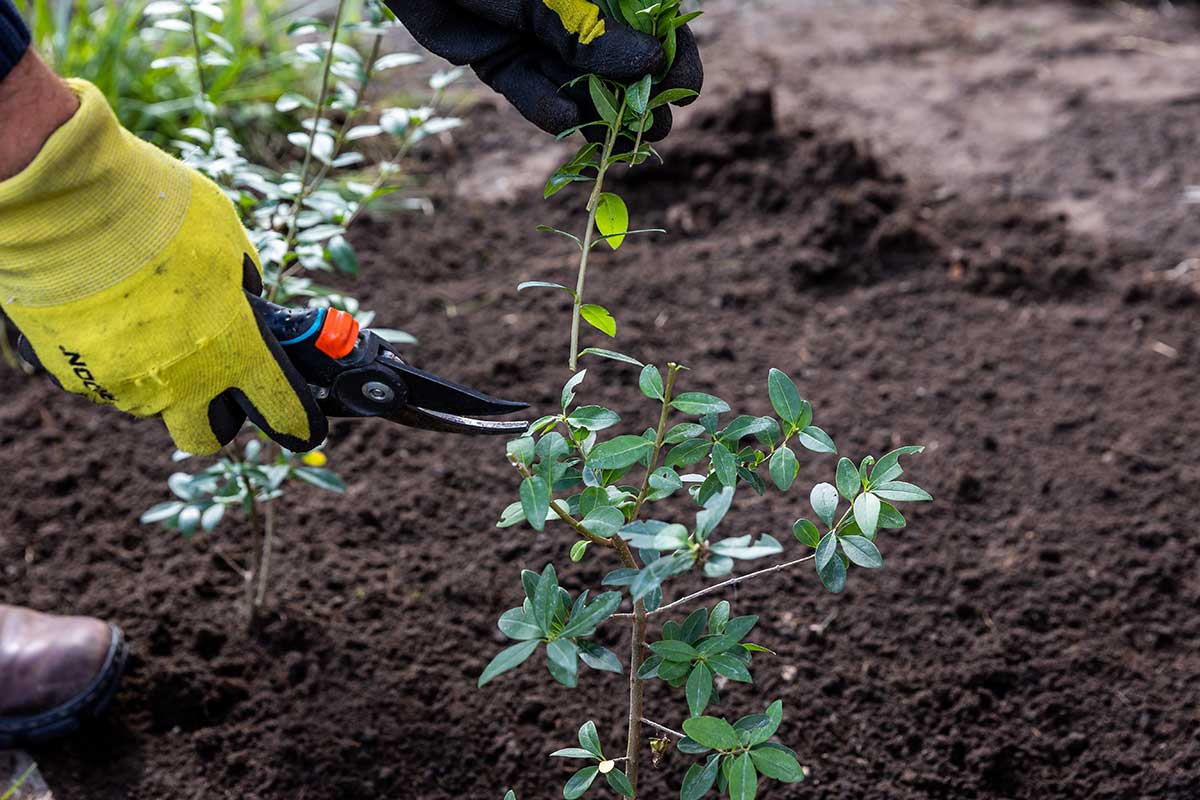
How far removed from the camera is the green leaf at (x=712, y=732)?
128 centimetres

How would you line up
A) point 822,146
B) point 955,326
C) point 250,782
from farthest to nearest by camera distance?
point 822,146 → point 955,326 → point 250,782

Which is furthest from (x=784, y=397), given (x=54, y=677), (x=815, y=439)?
(x=54, y=677)

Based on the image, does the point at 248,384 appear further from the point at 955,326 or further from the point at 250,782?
the point at 955,326

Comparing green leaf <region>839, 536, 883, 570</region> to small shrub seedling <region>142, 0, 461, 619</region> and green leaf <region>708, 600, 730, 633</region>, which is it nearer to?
green leaf <region>708, 600, 730, 633</region>

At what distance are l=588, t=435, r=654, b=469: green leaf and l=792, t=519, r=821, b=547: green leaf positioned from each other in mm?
235

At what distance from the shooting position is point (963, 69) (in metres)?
4.28

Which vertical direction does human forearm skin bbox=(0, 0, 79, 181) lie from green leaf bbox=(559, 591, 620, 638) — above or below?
above

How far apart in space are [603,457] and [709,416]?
0.15 m

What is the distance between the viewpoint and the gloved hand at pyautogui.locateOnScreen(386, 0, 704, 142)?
4.77 feet

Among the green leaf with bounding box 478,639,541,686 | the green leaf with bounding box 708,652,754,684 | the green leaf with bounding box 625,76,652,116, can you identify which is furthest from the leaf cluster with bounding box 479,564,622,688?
the green leaf with bounding box 625,76,652,116

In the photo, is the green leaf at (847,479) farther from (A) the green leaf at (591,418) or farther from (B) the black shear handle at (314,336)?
(B) the black shear handle at (314,336)

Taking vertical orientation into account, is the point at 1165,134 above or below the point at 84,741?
above

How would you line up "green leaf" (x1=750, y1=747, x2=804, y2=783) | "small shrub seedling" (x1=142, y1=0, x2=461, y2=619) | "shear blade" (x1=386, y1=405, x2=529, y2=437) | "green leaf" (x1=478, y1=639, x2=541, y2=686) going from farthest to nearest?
"small shrub seedling" (x1=142, y1=0, x2=461, y2=619) → "shear blade" (x1=386, y1=405, x2=529, y2=437) → "green leaf" (x1=750, y1=747, x2=804, y2=783) → "green leaf" (x1=478, y1=639, x2=541, y2=686)

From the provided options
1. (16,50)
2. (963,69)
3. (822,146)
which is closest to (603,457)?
(16,50)
